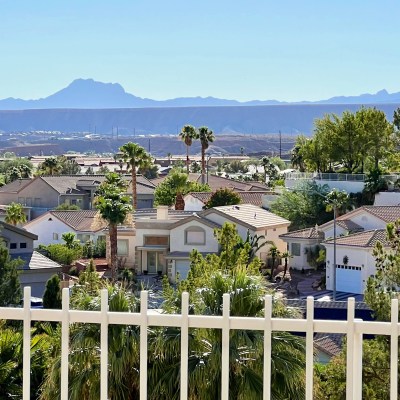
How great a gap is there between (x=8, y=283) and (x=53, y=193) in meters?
56.1

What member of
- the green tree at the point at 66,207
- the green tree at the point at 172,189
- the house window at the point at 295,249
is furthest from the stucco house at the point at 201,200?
the house window at the point at 295,249

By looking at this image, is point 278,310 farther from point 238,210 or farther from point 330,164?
point 330,164

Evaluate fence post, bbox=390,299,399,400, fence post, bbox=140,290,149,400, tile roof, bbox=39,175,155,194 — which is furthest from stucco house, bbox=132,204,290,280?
fence post, bbox=390,299,399,400

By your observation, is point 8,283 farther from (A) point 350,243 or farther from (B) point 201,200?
(B) point 201,200

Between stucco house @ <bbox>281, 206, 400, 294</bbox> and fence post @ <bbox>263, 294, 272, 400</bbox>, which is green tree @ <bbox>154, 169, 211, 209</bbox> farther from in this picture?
fence post @ <bbox>263, 294, 272, 400</bbox>

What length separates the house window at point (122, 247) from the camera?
58312mm

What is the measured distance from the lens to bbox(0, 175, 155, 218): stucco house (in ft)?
283

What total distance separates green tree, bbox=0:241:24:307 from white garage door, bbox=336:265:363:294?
778 inches

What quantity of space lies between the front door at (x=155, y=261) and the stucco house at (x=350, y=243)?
682 centimetres

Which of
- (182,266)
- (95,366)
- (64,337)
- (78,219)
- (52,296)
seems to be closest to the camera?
(64,337)

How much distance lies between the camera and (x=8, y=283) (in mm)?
30312

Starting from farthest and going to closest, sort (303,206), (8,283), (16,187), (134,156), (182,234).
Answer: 1. (16,187)
2. (134,156)
3. (303,206)
4. (182,234)
5. (8,283)

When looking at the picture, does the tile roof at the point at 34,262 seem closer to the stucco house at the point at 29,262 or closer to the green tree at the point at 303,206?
the stucco house at the point at 29,262

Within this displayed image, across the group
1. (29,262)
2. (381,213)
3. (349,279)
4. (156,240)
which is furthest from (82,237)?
(29,262)
